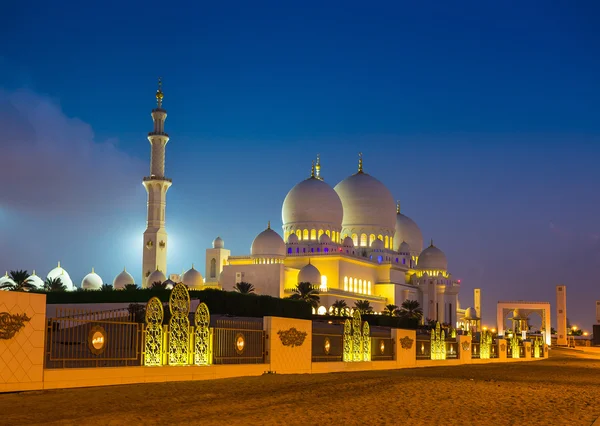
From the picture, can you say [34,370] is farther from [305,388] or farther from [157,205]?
[157,205]

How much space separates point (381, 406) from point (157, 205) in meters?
49.0

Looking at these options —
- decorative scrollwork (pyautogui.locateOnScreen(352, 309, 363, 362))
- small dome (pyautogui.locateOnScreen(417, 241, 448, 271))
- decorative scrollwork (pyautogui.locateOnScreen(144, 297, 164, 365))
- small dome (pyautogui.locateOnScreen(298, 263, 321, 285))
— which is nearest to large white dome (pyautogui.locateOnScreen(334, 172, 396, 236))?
small dome (pyautogui.locateOnScreen(417, 241, 448, 271))

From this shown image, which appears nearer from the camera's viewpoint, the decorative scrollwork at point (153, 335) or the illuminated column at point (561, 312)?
the decorative scrollwork at point (153, 335)

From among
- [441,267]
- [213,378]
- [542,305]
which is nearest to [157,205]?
[441,267]

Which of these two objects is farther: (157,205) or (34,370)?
(157,205)

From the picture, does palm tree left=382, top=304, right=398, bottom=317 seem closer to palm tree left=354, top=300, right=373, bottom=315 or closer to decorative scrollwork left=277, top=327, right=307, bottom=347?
palm tree left=354, top=300, right=373, bottom=315

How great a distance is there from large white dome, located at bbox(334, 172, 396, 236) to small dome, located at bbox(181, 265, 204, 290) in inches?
559

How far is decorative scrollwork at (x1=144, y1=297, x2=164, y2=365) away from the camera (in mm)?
15133

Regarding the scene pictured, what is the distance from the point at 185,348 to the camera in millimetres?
15875

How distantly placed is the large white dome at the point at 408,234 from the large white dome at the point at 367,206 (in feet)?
23.0

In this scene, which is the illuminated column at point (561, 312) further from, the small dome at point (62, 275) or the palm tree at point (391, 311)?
the small dome at point (62, 275)

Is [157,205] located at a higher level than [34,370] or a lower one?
higher

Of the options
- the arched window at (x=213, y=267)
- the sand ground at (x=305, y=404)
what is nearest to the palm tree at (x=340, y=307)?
the arched window at (x=213, y=267)

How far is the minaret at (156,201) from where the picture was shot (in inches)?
2301
